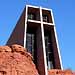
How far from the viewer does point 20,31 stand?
44.2 meters

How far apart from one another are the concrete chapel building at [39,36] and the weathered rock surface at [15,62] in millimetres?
19665

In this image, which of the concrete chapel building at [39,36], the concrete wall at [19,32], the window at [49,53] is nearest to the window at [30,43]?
the concrete chapel building at [39,36]

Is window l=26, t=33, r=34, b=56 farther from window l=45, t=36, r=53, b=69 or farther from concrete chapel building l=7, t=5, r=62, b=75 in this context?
window l=45, t=36, r=53, b=69

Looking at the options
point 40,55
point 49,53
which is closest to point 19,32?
point 40,55

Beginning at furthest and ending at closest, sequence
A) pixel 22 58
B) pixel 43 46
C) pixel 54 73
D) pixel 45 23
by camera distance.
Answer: pixel 45 23
pixel 43 46
pixel 54 73
pixel 22 58

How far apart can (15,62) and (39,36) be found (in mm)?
24457

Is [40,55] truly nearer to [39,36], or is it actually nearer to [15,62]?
[39,36]

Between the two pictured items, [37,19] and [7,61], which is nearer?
[7,61]

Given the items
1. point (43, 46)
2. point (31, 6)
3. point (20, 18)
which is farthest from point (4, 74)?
point (20, 18)

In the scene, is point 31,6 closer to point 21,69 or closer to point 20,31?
point 20,31

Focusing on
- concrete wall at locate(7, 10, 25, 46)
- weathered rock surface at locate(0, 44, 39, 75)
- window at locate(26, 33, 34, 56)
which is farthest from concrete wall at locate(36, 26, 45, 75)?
weathered rock surface at locate(0, 44, 39, 75)

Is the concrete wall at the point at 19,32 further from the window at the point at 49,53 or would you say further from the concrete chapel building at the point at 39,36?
the window at the point at 49,53

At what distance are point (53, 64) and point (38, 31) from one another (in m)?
6.27

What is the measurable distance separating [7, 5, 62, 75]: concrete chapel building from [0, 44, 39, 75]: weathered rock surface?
19.7m
